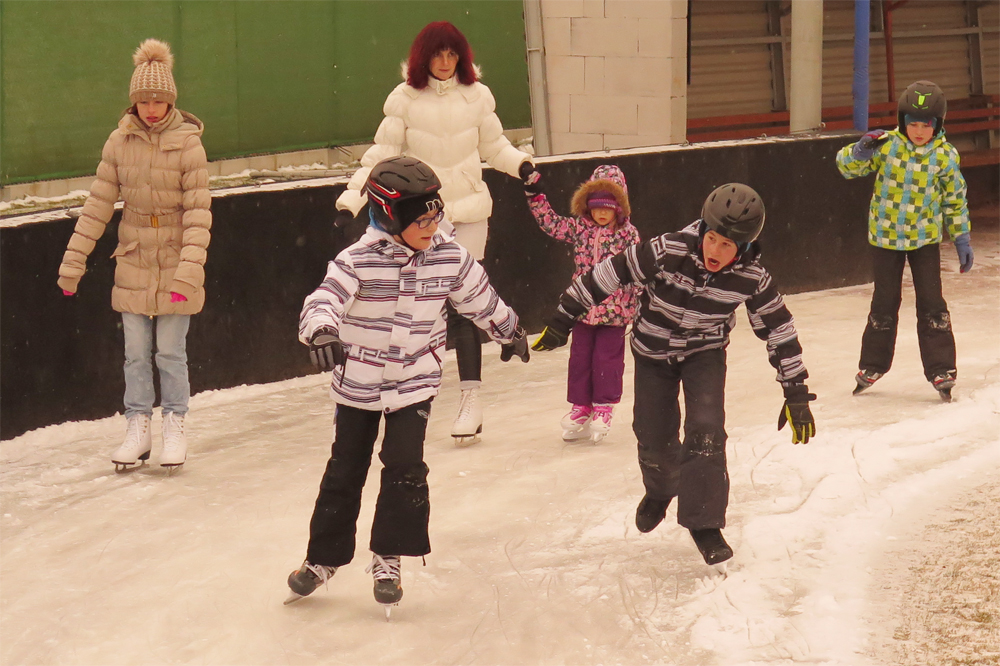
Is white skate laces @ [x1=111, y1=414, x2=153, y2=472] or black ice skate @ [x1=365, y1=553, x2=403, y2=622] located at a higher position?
white skate laces @ [x1=111, y1=414, x2=153, y2=472]

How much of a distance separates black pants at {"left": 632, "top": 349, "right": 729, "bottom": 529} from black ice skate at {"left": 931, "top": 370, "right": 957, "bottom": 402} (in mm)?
2565

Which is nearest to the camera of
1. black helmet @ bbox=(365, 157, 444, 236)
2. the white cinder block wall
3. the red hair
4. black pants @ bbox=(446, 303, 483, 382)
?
black helmet @ bbox=(365, 157, 444, 236)

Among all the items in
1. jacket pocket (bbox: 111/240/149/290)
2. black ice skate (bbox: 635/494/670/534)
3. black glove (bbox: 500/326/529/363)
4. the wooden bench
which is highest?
the wooden bench

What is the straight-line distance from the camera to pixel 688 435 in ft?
15.7

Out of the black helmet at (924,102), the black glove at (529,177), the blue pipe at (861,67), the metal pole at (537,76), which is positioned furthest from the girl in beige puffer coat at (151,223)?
the blue pipe at (861,67)

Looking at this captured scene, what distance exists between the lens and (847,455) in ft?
20.1

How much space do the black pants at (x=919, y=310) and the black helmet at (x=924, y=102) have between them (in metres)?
0.72

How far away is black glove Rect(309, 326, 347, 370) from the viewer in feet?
12.8

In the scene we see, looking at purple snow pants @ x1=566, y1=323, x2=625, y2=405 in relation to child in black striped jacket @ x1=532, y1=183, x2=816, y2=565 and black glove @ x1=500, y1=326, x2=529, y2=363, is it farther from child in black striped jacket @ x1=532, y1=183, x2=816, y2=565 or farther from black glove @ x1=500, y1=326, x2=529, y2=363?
black glove @ x1=500, y1=326, x2=529, y2=363

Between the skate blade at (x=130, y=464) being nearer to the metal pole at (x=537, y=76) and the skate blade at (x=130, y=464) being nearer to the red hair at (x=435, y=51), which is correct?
the red hair at (x=435, y=51)

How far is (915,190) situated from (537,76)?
5335 millimetres

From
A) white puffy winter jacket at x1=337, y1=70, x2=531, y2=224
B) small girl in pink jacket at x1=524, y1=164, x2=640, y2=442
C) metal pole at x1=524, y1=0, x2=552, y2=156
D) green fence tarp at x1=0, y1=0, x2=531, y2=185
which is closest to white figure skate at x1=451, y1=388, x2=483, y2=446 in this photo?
small girl in pink jacket at x1=524, y1=164, x2=640, y2=442

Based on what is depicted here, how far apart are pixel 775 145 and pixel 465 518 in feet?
17.7

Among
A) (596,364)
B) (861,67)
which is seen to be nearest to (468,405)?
(596,364)
